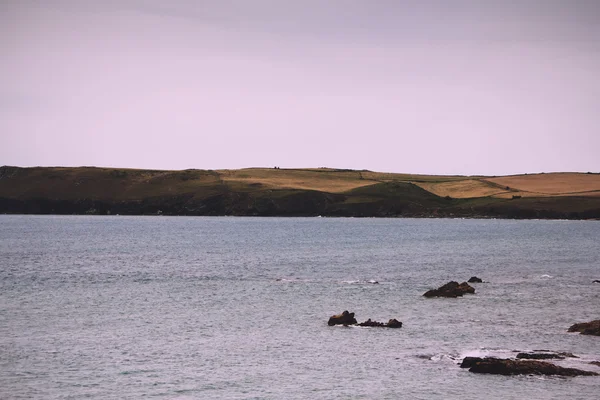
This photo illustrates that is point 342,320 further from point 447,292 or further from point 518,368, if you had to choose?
point 447,292

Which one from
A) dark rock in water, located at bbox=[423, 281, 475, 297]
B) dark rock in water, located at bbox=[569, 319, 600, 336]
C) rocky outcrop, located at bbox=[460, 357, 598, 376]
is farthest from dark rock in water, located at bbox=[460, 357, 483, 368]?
dark rock in water, located at bbox=[423, 281, 475, 297]

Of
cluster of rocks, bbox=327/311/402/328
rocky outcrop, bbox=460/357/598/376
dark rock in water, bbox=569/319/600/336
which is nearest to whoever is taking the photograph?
rocky outcrop, bbox=460/357/598/376

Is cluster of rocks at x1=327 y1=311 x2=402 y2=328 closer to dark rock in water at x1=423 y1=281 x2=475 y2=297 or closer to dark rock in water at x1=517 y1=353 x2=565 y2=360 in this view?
dark rock in water at x1=517 y1=353 x2=565 y2=360

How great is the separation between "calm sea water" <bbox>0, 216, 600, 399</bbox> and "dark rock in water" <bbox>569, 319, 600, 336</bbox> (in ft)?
2.95

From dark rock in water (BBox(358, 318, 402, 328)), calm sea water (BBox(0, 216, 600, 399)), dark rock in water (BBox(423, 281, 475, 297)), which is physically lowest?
calm sea water (BBox(0, 216, 600, 399))

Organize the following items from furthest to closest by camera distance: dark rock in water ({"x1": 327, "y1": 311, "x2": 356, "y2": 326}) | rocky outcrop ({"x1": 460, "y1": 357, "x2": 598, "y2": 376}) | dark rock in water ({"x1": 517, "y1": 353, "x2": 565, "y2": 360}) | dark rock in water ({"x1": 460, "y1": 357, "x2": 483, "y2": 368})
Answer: dark rock in water ({"x1": 327, "y1": 311, "x2": 356, "y2": 326}) → dark rock in water ({"x1": 517, "y1": 353, "x2": 565, "y2": 360}) → dark rock in water ({"x1": 460, "y1": 357, "x2": 483, "y2": 368}) → rocky outcrop ({"x1": 460, "y1": 357, "x2": 598, "y2": 376})

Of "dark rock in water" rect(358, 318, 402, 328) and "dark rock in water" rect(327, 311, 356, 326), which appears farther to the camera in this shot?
"dark rock in water" rect(327, 311, 356, 326)

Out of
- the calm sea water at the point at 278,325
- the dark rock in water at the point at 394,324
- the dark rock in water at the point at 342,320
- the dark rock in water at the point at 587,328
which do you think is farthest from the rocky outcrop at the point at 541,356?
the dark rock in water at the point at 342,320

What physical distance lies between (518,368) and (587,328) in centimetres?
1363

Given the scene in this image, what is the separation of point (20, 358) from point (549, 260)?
86384mm

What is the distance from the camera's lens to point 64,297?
7006cm

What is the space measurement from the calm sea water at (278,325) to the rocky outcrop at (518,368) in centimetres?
83

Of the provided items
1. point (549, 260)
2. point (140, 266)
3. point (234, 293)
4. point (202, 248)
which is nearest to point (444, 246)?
point (549, 260)

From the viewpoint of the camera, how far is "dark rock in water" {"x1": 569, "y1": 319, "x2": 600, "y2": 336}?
5162cm
